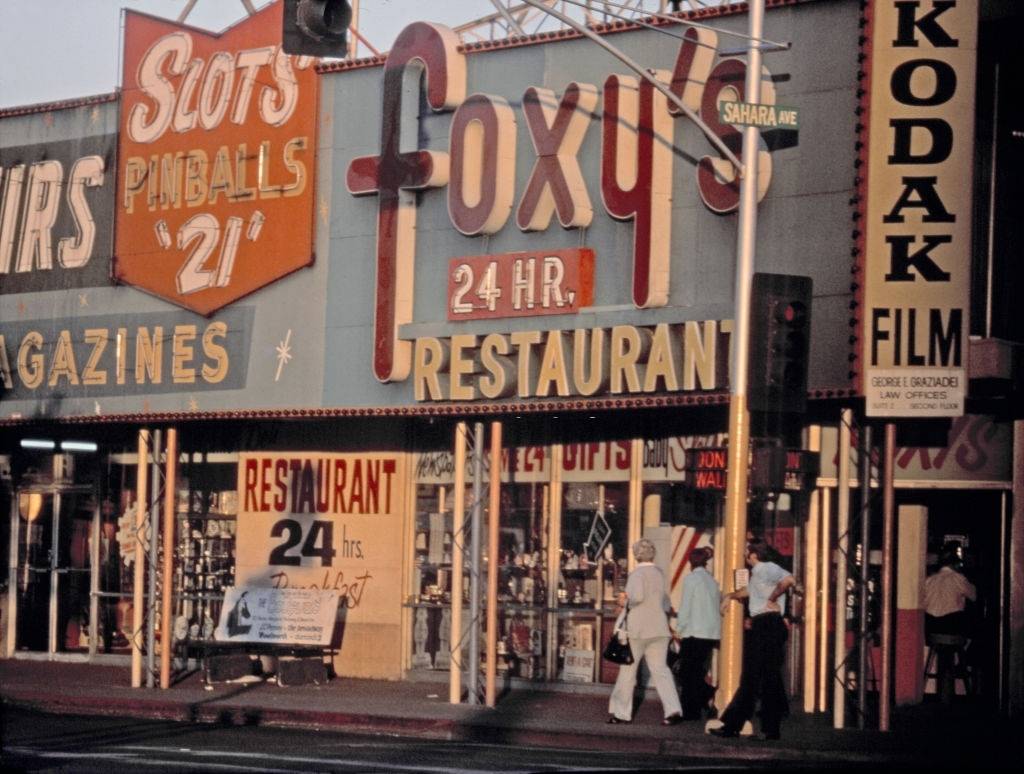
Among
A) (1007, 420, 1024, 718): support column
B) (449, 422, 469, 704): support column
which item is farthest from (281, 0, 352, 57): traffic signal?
(1007, 420, 1024, 718): support column

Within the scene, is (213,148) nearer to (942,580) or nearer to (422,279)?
(422,279)

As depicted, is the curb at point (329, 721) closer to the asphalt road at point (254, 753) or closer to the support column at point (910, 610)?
the asphalt road at point (254, 753)

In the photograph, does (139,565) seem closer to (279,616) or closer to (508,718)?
(279,616)

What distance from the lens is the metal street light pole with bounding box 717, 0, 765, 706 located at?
771 inches

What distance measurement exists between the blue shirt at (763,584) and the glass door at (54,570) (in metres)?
13.8

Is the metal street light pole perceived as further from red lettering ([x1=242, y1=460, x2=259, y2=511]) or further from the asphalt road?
red lettering ([x1=242, y1=460, x2=259, y2=511])

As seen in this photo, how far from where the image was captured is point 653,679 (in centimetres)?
2069

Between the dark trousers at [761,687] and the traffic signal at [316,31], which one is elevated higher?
the traffic signal at [316,31]

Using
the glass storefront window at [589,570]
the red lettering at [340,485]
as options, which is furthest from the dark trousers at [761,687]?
the red lettering at [340,485]

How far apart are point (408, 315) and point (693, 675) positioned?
19.2 ft

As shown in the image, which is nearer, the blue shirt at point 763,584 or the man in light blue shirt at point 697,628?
the blue shirt at point 763,584

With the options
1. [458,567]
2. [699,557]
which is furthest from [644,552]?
[458,567]

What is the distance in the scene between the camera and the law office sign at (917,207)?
20.0 meters

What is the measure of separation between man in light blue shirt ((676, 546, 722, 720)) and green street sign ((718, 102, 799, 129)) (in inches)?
193
